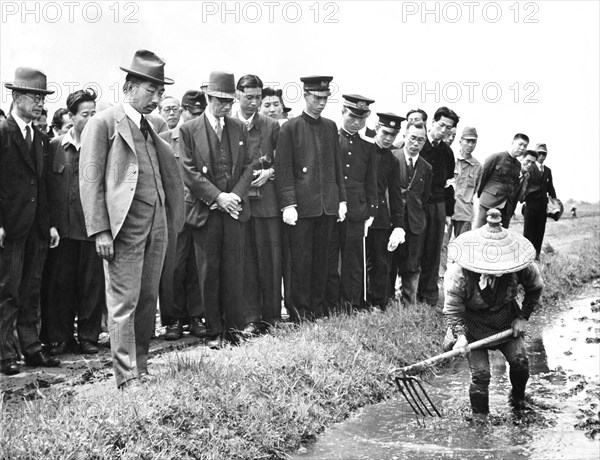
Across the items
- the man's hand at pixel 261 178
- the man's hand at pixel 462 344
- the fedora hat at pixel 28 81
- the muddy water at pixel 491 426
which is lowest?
the muddy water at pixel 491 426

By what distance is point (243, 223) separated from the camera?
8203 millimetres

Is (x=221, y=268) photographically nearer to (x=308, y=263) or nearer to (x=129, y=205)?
(x=308, y=263)

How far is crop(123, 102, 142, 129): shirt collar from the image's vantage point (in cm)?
626

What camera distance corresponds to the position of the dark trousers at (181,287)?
343 inches

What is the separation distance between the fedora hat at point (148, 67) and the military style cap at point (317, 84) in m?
2.66

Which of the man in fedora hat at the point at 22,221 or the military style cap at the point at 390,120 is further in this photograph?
the military style cap at the point at 390,120

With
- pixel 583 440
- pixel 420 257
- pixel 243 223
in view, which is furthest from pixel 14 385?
pixel 420 257

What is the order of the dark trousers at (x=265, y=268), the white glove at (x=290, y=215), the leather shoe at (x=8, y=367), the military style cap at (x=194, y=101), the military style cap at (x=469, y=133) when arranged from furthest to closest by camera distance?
the military style cap at (x=469, y=133)
the military style cap at (x=194, y=101)
the dark trousers at (x=265, y=268)
the white glove at (x=290, y=215)
the leather shoe at (x=8, y=367)

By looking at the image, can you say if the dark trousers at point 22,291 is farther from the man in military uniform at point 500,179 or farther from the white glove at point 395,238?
the man in military uniform at point 500,179

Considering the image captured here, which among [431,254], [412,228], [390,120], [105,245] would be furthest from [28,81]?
[431,254]

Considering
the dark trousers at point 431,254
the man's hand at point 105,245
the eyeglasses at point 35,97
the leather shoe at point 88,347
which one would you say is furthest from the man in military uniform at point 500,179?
the man's hand at point 105,245

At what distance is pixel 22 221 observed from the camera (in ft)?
23.6

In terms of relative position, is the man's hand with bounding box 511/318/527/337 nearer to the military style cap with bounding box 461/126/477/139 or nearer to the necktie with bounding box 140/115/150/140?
the necktie with bounding box 140/115/150/140

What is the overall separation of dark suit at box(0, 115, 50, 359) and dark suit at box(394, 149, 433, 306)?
432cm
